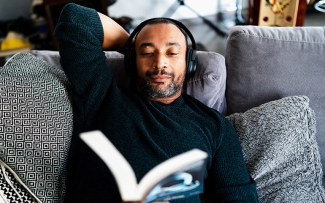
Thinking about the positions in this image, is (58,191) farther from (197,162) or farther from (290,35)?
(290,35)

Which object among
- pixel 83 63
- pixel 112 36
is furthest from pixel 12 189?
pixel 112 36

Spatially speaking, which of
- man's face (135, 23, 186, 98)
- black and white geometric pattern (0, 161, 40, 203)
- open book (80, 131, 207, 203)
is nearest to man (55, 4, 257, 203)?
man's face (135, 23, 186, 98)

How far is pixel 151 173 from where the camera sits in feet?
1.88

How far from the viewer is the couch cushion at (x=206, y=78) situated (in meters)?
1.22

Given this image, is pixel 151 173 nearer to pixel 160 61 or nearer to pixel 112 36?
pixel 160 61

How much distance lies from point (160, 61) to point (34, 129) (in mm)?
473

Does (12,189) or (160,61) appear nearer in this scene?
(12,189)

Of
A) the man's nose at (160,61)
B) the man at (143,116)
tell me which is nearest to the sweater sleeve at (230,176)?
the man at (143,116)

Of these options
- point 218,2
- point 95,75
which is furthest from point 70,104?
point 218,2

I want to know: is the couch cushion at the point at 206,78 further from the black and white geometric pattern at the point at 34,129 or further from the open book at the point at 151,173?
the open book at the point at 151,173

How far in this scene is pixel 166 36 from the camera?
114 centimetres

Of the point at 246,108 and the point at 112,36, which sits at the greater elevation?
the point at 112,36

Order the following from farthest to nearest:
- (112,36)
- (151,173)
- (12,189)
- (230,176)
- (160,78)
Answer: (112,36), (160,78), (230,176), (12,189), (151,173)

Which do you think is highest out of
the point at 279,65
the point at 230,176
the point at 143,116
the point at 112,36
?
the point at 112,36
